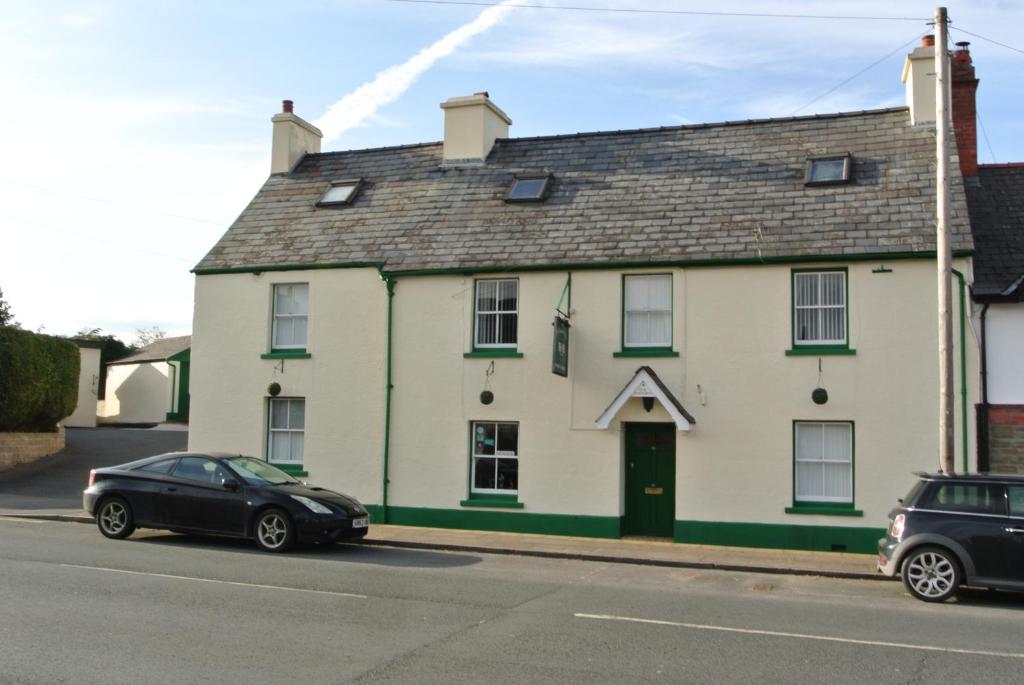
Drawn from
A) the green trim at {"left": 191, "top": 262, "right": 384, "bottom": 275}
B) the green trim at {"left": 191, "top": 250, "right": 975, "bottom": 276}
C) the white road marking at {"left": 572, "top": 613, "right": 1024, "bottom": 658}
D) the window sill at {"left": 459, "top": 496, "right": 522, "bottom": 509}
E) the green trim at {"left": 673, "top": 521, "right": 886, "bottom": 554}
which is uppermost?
the green trim at {"left": 191, "top": 262, "right": 384, "bottom": 275}

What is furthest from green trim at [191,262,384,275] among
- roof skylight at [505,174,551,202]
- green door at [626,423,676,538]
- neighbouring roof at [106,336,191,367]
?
neighbouring roof at [106,336,191,367]

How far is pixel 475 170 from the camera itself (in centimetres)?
2092

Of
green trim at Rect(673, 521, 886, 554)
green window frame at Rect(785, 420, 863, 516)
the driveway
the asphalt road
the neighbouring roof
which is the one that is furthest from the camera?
the neighbouring roof

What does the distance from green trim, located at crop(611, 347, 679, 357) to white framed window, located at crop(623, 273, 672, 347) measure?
122 millimetres

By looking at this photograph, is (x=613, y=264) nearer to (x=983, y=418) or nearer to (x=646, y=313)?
(x=646, y=313)

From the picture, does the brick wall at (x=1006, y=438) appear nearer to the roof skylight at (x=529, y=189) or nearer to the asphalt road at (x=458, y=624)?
the asphalt road at (x=458, y=624)

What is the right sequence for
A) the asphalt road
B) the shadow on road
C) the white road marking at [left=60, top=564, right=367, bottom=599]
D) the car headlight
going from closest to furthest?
the asphalt road
the white road marking at [left=60, top=564, right=367, bottom=599]
the shadow on road
the car headlight

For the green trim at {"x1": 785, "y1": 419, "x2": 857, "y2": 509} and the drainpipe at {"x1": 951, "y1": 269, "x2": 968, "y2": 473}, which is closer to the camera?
the drainpipe at {"x1": 951, "y1": 269, "x2": 968, "y2": 473}

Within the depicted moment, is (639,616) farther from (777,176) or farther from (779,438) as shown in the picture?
(777,176)

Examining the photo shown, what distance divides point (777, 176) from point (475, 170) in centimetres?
658

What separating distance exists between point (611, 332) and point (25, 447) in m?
17.8

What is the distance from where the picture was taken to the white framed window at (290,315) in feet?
64.6

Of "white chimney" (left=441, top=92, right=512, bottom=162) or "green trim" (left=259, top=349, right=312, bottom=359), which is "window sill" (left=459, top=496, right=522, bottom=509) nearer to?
"green trim" (left=259, top=349, right=312, bottom=359)

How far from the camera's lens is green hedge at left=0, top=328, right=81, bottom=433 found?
25.2m
